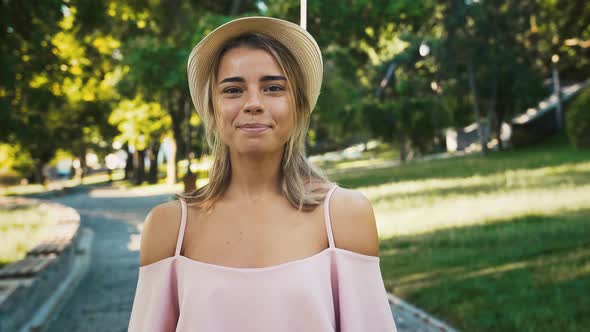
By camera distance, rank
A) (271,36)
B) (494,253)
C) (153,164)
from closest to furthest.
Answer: (271,36), (494,253), (153,164)

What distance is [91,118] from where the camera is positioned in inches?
1391

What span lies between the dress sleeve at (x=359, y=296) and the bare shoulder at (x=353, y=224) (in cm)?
4

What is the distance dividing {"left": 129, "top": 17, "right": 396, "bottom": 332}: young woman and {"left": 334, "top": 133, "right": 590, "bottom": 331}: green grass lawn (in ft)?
12.0

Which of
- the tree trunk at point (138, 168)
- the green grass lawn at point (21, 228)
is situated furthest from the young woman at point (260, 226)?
the tree trunk at point (138, 168)

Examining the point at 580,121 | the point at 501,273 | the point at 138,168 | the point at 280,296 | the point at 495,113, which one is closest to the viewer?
the point at 280,296

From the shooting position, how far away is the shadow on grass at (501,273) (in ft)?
18.0

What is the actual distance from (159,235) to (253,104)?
1.66ft

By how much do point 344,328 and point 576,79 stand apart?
48.0 m

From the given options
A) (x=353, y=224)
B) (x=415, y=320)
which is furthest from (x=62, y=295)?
(x=353, y=224)

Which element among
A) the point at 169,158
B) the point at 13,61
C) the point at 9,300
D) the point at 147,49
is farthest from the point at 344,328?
the point at 169,158

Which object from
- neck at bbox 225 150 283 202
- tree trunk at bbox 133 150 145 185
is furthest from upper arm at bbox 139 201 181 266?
tree trunk at bbox 133 150 145 185

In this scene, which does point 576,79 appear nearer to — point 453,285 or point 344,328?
point 453,285

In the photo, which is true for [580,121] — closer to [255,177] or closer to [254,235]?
[255,177]

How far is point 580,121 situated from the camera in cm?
2877
